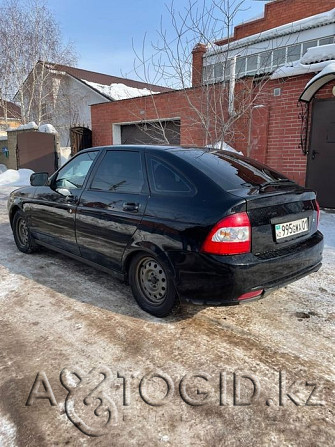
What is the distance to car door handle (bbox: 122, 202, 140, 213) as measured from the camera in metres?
2.92

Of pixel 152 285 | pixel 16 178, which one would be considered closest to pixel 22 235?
pixel 152 285

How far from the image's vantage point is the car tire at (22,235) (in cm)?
458

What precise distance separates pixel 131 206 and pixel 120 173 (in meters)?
→ 0.48

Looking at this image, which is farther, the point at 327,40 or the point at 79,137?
the point at 79,137

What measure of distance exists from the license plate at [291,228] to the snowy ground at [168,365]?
0.79m

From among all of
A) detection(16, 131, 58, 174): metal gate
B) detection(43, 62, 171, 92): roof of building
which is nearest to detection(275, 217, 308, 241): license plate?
detection(16, 131, 58, 174): metal gate

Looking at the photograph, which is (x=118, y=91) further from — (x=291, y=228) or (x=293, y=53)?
(x=291, y=228)

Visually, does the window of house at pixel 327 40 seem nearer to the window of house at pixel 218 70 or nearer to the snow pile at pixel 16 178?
the window of house at pixel 218 70

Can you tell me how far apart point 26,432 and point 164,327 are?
4.17 feet

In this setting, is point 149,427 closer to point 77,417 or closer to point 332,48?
point 77,417

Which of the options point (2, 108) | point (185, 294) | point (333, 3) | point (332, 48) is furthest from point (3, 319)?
point (2, 108)

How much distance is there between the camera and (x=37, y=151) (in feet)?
46.6

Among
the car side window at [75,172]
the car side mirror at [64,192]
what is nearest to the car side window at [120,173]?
the car side window at [75,172]

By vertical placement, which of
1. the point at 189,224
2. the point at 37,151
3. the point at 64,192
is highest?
the point at 37,151
